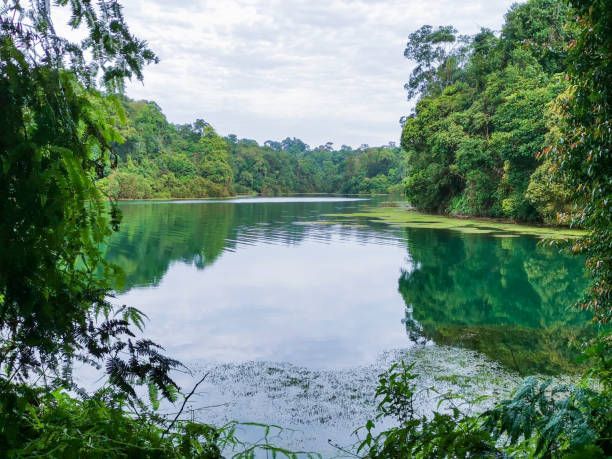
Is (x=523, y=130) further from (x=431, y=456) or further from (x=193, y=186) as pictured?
(x=193, y=186)

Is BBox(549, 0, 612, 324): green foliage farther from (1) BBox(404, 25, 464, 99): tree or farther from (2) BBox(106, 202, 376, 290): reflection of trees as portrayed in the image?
(1) BBox(404, 25, 464, 99): tree

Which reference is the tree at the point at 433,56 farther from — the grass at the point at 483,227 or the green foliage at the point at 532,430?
the green foliage at the point at 532,430

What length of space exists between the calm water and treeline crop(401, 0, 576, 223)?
4.29 meters

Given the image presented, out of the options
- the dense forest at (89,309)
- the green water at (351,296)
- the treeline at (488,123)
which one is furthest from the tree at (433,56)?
the dense forest at (89,309)

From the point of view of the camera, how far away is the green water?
748 centimetres

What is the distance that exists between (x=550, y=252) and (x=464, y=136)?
10.8 meters

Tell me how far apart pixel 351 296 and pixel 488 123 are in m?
17.8

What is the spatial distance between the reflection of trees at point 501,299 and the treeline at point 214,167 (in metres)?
36.0

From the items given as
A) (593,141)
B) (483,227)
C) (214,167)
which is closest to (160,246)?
(483,227)

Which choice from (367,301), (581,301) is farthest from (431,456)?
(367,301)

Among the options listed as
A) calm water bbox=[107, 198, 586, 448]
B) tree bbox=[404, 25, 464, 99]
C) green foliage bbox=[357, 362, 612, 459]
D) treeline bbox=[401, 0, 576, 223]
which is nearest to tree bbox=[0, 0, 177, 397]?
calm water bbox=[107, 198, 586, 448]

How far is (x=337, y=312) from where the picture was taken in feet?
31.8

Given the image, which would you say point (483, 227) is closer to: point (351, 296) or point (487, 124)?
point (487, 124)

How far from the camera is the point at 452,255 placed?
623 inches
